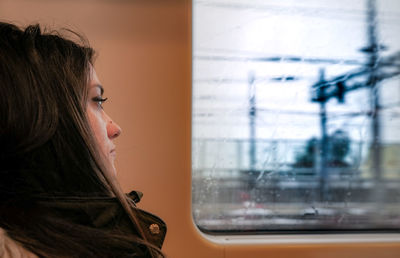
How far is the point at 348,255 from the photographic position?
1.63 metres

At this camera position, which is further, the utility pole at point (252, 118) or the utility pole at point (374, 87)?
the utility pole at point (374, 87)

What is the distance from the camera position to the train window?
1.66 metres

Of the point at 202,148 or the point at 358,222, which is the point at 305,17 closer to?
the point at 202,148

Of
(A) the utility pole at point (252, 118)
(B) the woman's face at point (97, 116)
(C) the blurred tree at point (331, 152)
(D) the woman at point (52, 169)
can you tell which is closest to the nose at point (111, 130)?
(B) the woman's face at point (97, 116)

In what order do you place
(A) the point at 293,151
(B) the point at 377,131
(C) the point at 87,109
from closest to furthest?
(C) the point at 87,109
(A) the point at 293,151
(B) the point at 377,131

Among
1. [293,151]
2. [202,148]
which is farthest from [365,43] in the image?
[202,148]

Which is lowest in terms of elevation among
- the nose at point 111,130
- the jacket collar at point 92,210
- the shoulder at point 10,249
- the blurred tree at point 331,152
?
the shoulder at point 10,249

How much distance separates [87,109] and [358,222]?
133cm

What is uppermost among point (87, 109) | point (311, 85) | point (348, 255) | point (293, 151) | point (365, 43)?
point (365, 43)

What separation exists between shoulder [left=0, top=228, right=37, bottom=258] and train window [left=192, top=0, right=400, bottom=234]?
3.17 feet

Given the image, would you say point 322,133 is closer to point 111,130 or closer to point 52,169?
point 111,130

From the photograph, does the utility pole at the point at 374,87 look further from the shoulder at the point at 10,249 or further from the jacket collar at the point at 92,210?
the shoulder at the point at 10,249

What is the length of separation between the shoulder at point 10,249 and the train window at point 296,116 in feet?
3.17

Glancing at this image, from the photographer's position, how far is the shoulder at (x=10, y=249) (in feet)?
2.16
